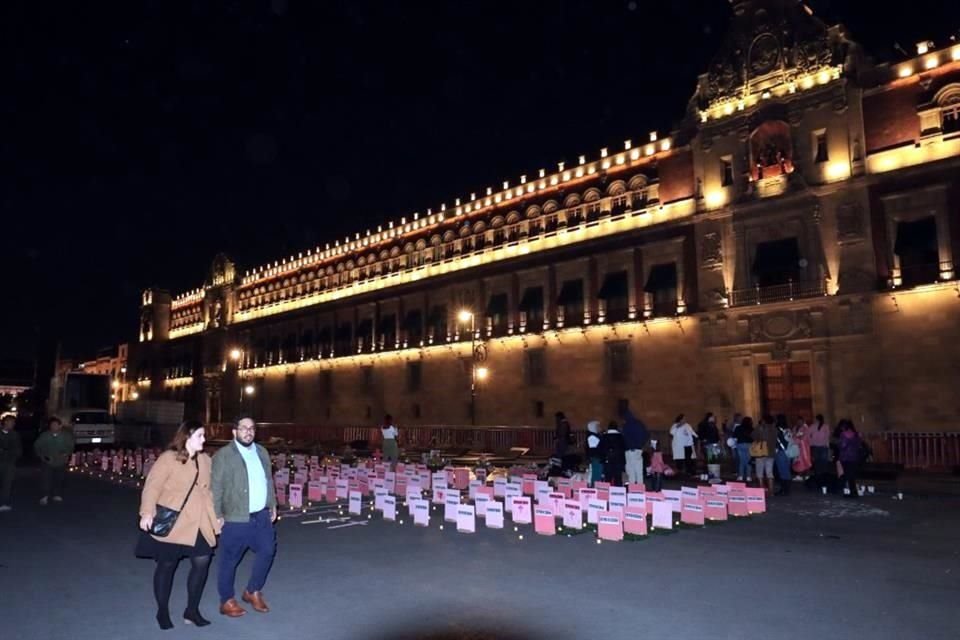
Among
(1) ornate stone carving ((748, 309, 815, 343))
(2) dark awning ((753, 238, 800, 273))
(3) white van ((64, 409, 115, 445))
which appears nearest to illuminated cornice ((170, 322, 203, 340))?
(3) white van ((64, 409, 115, 445))

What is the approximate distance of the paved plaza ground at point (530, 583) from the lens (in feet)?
20.6

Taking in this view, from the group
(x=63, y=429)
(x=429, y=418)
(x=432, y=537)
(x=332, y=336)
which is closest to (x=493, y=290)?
(x=429, y=418)

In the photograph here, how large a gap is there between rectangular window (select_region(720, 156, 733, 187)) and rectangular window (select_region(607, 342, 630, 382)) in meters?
8.63

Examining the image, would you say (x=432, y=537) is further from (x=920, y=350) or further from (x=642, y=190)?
(x=642, y=190)

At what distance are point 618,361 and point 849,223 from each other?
1173 centimetres

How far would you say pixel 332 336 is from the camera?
2061 inches

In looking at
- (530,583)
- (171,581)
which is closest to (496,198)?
(530,583)

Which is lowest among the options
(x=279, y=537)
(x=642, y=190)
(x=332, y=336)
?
(x=279, y=537)

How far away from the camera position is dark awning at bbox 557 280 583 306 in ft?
116

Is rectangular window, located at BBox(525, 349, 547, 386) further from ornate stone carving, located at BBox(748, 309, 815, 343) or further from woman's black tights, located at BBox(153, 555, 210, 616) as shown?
woman's black tights, located at BBox(153, 555, 210, 616)

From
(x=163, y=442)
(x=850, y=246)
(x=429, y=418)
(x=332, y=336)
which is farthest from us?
(x=332, y=336)

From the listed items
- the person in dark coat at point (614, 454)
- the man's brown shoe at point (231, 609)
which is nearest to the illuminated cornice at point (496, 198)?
the person in dark coat at point (614, 454)

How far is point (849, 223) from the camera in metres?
26.2

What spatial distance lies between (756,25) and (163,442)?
36.9 meters
